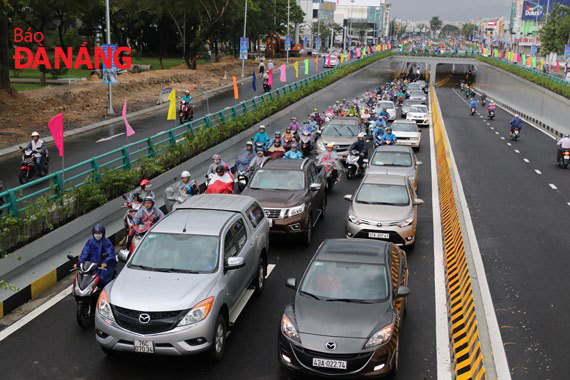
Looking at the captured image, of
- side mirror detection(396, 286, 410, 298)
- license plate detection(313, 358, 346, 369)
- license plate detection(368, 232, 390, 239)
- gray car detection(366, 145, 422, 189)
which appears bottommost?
license plate detection(368, 232, 390, 239)

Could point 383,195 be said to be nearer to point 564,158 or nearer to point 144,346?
point 144,346

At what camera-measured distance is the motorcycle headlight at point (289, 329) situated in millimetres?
7930

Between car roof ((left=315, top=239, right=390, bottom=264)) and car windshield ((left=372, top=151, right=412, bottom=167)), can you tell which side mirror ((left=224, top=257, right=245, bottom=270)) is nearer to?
car roof ((left=315, top=239, right=390, bottom=264))

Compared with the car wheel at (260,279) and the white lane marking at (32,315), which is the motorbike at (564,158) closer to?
the car wheel at (260,279)

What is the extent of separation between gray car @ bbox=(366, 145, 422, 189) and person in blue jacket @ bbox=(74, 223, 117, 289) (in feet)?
34.9

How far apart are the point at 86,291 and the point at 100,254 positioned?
675 mm

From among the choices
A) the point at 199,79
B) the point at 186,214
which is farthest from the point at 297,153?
the point at 199,79

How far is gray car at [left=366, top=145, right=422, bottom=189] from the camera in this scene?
19.2 metres

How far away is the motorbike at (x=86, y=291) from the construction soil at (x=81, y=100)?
18.0 meters

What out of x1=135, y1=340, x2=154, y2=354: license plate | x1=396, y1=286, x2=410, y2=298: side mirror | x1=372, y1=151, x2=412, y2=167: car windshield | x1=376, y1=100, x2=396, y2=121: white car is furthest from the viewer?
x1=376, y1=100, x2=396, y2=121: white car

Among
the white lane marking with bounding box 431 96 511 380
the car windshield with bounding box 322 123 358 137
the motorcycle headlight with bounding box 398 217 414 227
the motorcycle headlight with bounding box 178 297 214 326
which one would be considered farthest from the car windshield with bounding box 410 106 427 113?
the motorcycle headlight with bounding box 178 297 214 326

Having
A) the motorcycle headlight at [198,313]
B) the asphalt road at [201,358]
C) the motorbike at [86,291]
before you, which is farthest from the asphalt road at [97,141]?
the motorcycle headlight at [198,313]

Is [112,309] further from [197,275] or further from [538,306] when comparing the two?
[538,306]

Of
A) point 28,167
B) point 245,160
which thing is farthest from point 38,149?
point 245,160
